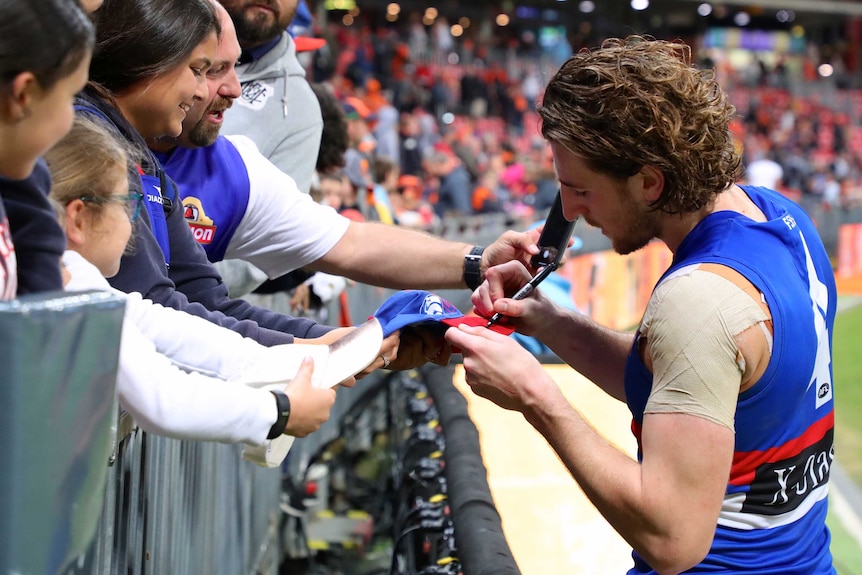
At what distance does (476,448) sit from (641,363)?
1604 mm

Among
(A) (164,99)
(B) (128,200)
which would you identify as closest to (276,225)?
(A) (164,99)

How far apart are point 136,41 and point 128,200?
576mm

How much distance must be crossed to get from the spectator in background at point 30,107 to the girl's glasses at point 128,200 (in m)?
0.25

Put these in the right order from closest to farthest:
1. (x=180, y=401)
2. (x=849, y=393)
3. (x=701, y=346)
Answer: (x=180, y=401) → (x=701, y=346) → (x=849, y=393)

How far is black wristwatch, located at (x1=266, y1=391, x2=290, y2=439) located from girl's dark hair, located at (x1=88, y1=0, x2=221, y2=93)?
0.86 meters

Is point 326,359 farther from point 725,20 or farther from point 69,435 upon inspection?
point 725,20

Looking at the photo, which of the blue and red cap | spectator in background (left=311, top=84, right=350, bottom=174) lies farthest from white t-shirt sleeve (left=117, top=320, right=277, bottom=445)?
spectator in background (left=311, top=84, right=350, bottom=174)

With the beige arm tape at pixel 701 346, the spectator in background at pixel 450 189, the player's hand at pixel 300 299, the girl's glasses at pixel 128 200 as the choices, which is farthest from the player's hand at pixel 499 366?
the spectator in background at pixel 450 189

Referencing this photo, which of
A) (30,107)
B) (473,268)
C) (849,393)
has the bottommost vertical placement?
(849,393)

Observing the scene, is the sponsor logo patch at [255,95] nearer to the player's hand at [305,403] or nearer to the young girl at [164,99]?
the young girl at [164,99]

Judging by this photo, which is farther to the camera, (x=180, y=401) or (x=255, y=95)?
(x=255, y=95)

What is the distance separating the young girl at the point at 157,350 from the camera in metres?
1.56

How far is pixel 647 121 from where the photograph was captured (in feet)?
6.68

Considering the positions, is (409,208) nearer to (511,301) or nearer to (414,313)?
(511,301)
